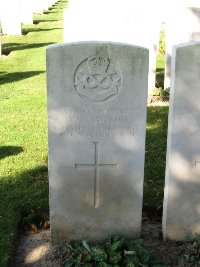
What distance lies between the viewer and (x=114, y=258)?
3605 mm

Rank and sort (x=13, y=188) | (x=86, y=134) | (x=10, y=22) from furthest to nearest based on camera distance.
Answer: (x=10, y=22) < (x=13, y=188) < (x=86, y=134)

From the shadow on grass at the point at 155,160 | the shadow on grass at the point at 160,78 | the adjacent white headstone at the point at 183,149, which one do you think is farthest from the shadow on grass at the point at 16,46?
the adjacent white headstone at the point at 183,149

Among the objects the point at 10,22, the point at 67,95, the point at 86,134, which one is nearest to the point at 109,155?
the point at 86,134

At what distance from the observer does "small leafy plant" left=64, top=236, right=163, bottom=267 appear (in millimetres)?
3604

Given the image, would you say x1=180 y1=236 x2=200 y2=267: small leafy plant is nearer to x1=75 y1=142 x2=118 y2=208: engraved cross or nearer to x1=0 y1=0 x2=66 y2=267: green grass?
x1=75 y1=142 x2=118 y2=208: engraved cross

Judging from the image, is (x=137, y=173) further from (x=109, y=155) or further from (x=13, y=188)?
(x=13, y=188)

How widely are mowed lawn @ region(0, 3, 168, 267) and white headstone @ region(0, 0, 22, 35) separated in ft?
16.0

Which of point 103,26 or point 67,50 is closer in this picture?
point 67,50

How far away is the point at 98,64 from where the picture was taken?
366 cm

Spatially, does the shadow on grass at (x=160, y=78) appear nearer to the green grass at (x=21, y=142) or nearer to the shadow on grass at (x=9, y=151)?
the green grass at (x=21, y=142)

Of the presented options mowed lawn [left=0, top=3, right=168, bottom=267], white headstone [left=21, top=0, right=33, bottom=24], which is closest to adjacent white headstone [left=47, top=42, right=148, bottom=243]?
mowed lawn [left=0, top=3, right=168, bottom=267]

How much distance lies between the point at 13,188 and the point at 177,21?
4.77m

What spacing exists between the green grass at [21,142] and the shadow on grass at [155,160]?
3.50ft

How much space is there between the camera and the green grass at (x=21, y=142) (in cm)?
459
